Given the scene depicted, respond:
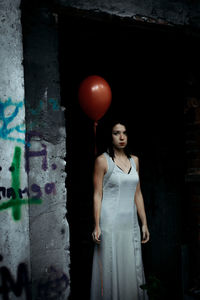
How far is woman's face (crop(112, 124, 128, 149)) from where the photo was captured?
10.5ft

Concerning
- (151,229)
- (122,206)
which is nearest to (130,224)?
(122,206)

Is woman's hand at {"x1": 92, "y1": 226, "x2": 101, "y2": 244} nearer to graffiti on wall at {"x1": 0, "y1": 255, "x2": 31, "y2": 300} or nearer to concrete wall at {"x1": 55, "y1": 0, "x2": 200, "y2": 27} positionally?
graffiti on wall at {"x1": 0, "y1": 255, "x2": 31, "y2": 300}

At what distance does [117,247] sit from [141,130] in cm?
185

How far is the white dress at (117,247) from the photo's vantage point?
10.1 ft

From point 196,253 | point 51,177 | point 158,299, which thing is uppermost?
point 51,177

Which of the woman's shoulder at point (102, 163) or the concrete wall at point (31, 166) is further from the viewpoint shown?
the woman's shoulder at point (102, 163)

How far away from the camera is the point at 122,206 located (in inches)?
124

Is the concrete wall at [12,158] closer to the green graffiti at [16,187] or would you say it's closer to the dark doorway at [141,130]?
the green graffiti at [16,187]

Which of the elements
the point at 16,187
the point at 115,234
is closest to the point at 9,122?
the point at 16,187

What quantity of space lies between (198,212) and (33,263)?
198 cm

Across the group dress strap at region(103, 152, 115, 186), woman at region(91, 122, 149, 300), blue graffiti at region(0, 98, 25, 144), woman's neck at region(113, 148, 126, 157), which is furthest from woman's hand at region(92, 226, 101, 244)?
blue graffiti at region(0, 98, 25, 144)

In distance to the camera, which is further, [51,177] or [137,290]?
[137,290]

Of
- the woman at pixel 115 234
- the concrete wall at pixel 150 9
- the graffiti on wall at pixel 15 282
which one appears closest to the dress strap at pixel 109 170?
the woman at pixel 115 234

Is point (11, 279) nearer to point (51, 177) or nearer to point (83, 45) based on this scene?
point (51, 177)
